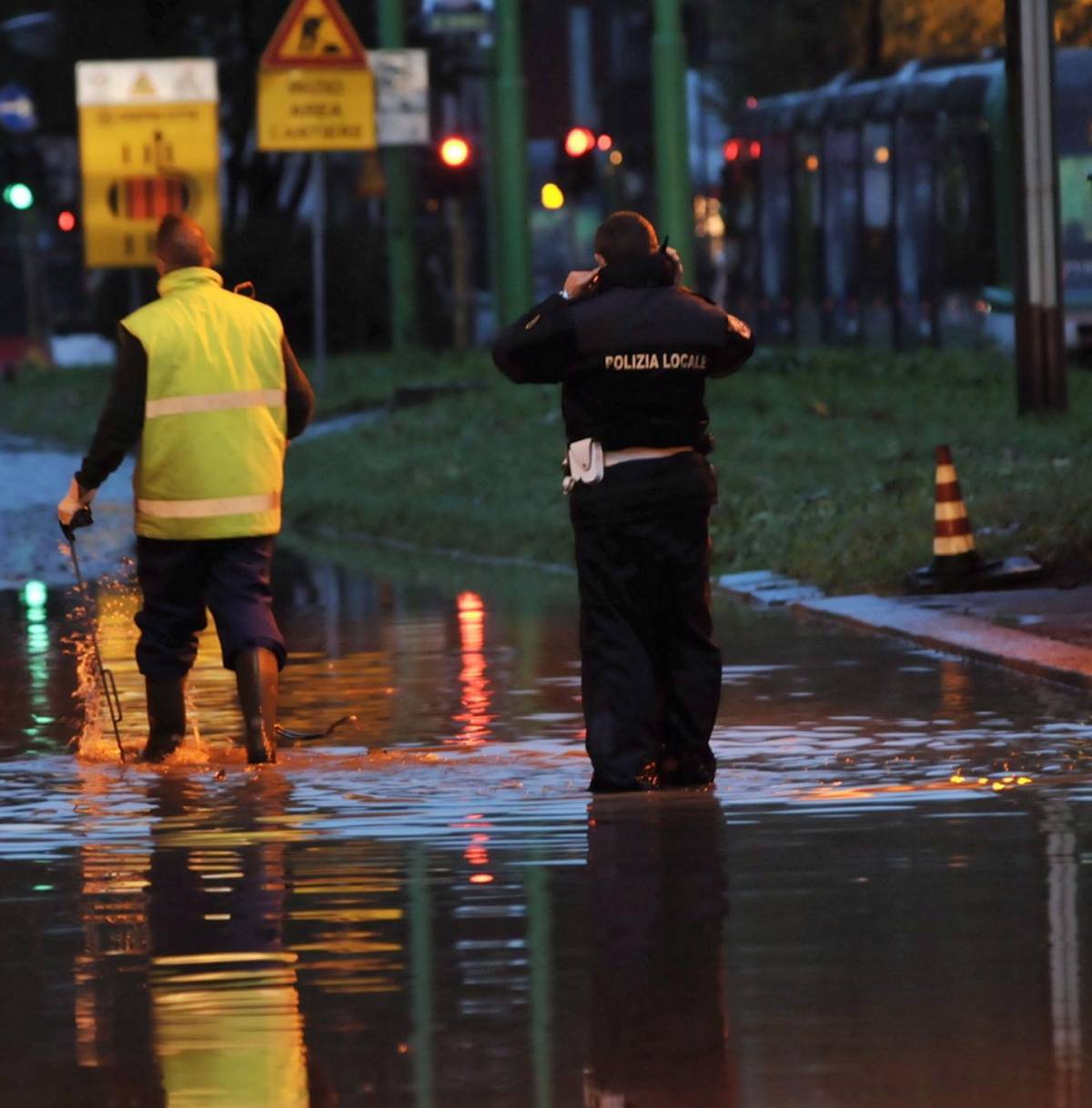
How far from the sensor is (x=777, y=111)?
47.3 metres

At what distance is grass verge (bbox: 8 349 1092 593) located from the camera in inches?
706

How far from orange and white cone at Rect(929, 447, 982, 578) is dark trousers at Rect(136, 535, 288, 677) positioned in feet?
19.3

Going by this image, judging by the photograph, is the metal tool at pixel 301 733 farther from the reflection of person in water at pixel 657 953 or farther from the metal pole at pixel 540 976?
the metal pole at pixel 540 976

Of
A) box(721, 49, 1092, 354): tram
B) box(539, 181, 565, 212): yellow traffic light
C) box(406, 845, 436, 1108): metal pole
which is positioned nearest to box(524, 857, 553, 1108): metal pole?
box(406, 845, 436, 1108): metal pole

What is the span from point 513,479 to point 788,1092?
58.2 ft

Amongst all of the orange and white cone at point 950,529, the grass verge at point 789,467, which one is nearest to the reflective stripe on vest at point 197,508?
the orange and white cone at point 950,529

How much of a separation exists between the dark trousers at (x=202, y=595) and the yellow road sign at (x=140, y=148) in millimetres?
22106

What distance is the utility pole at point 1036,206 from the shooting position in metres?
23.7

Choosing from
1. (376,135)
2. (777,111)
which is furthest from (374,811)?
(777,111)

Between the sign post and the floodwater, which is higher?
the sign post

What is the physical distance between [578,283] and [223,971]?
318cm

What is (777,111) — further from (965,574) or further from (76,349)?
(965,574)

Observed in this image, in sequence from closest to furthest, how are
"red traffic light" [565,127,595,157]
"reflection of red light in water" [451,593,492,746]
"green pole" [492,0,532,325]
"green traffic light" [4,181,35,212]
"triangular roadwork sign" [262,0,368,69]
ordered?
1. "reflection of red light in water" [451,593,492,746]
2. "triangular roadwork sign" [262,0,368,69]
3. "green pole" [492,0,532,325]
4. "red traffic light" [565,127,595,157]
5. "green traffic light" [4,181,35,212]

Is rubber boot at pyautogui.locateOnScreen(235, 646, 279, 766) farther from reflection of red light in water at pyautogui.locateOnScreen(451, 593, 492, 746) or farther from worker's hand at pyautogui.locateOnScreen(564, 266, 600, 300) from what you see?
worker's hand at pyautogui.locateOnScreen(564, 266, 600, 300)
